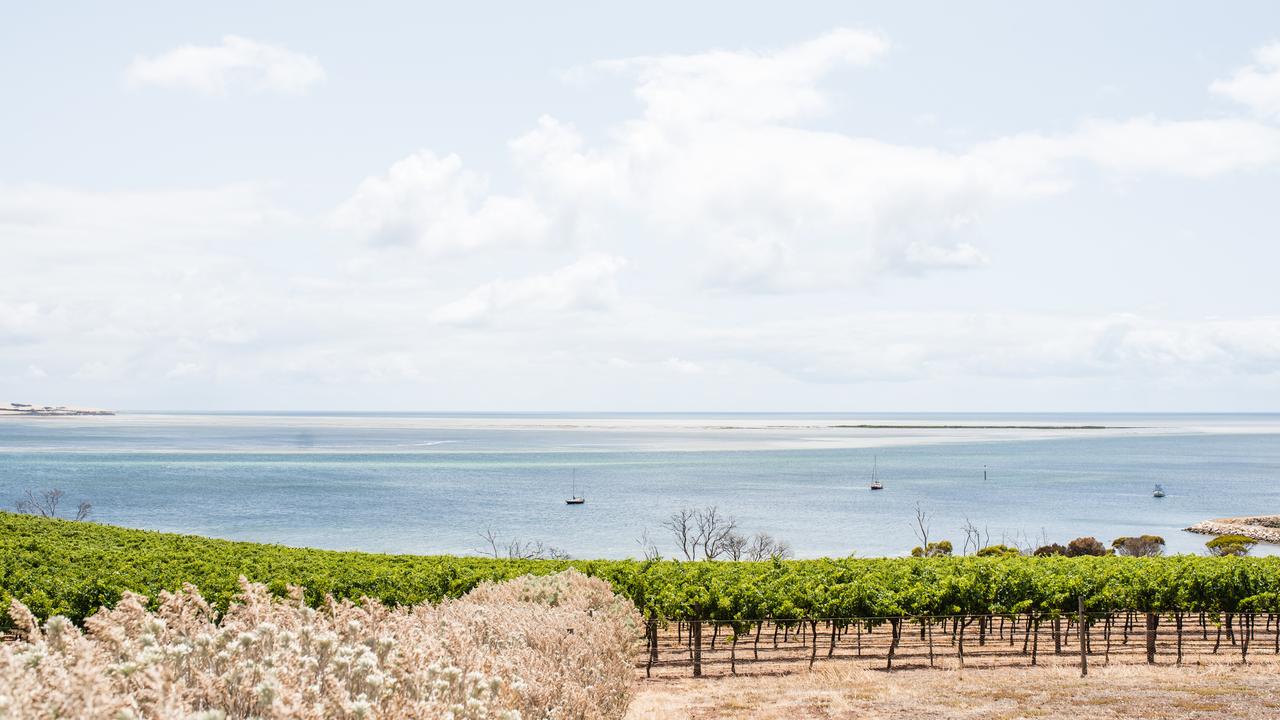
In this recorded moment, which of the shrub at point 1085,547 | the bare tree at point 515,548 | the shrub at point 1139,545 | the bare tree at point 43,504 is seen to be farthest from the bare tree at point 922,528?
the bare tree at point 43,504

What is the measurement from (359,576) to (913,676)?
488 inches

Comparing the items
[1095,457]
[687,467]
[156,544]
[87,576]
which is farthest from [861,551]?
[1095,457]

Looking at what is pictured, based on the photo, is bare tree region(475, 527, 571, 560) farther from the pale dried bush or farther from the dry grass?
the pale dried bush

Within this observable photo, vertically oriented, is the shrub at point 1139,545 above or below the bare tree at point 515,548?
above

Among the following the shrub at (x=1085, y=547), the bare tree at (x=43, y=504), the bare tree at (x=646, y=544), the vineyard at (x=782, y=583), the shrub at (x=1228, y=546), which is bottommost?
the bare tree at (x=43, y=504)

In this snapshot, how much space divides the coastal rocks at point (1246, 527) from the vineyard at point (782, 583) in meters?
68.2

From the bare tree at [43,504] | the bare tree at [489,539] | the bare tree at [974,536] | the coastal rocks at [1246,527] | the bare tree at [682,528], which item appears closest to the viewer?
the bare tree at [489,539]

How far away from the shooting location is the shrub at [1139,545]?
7169 cm

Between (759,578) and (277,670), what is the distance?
56.4ft

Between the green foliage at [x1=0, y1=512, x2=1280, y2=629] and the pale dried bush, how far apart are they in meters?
10.5

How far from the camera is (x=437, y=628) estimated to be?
31.0ft

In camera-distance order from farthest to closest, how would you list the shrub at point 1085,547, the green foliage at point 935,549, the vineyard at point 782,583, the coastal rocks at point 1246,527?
the coastal rocks at point 1246,527
the shrub at point 1085,547
the green foliage at point 935,549
the vineyard at point 782,583

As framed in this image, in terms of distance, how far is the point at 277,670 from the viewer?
208 inches

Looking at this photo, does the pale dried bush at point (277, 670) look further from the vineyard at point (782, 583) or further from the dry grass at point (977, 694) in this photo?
the vineyard at point (782, 583)
